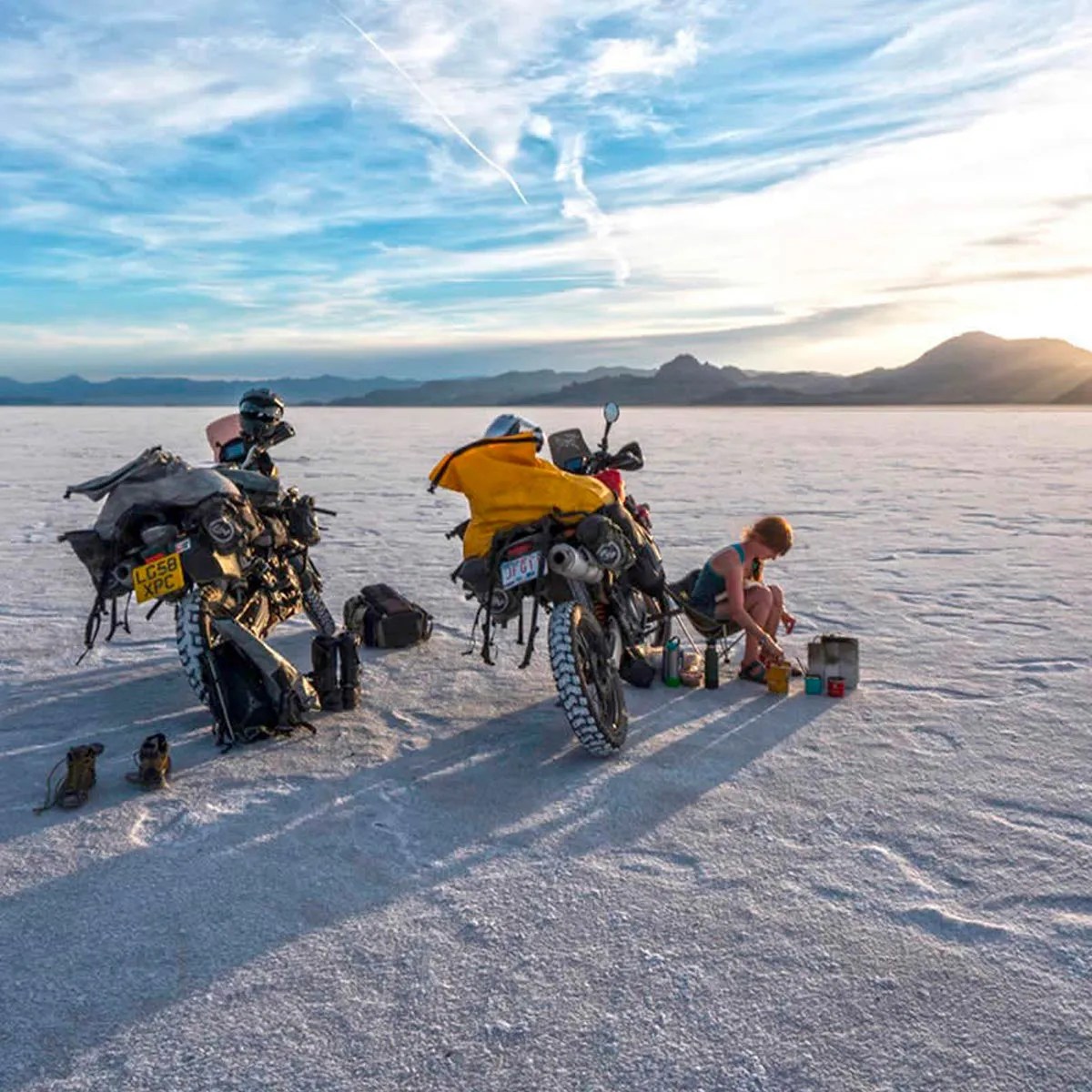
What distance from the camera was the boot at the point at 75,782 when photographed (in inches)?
163

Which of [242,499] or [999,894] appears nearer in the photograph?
[999,894]

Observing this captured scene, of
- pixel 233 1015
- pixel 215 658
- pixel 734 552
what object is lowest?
pixel 233 1015

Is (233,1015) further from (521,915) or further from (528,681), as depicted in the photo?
(528,681)

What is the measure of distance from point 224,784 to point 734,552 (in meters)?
3.04

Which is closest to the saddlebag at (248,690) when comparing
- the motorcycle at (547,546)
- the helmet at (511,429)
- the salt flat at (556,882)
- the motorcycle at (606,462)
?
the salt flat at (556,882)

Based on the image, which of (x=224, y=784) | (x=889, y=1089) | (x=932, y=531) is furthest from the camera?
(x=932, y=531)

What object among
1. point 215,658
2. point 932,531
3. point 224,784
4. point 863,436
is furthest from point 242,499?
point 863,436

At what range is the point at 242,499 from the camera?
5230 millimetres

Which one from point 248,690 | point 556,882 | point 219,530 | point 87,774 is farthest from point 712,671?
point 87,774

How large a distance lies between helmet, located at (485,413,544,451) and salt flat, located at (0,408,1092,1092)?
1.52m

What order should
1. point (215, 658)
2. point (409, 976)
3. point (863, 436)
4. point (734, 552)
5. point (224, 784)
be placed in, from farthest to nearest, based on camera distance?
point (863, 436)
point (734, 552)
point (215, 658)
point (224, 784)
point (409, 976)

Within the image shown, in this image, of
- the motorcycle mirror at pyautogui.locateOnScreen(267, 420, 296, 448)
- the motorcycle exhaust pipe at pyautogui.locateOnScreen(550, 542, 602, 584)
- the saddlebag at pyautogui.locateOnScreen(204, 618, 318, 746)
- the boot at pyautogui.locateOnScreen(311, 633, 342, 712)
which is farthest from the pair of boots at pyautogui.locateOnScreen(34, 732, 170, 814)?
the motorcycle mirror at pyautogui.locateOnScreen(267, 420, 296, 448)

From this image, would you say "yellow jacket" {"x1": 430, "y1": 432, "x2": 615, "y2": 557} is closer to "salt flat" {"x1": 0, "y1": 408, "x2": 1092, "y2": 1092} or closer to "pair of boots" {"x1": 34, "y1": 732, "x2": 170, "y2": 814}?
"salt flat" {"x1": 0, "y1": 408, "x2": 1092, "y2": 1092}

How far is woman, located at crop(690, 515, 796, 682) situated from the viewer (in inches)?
220
